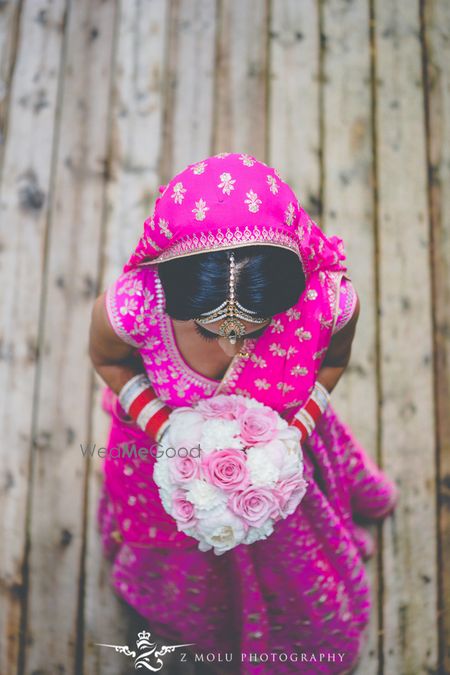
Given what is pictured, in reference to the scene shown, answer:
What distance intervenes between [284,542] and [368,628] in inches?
21.1

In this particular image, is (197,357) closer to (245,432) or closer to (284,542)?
(245,432)

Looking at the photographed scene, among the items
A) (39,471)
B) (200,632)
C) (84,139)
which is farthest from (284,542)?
(84,139)

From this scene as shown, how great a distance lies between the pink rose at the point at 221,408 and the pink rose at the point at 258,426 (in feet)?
0.06

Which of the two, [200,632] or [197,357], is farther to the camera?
[200,632]

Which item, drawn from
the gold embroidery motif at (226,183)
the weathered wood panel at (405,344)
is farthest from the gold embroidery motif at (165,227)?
the weathered wood panel at (405,344)

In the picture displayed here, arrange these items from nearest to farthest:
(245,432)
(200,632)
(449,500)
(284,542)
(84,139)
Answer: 1. (245,432)
2. (284,542)
3. (200,632)
4. (449,500)
5. (84,139)

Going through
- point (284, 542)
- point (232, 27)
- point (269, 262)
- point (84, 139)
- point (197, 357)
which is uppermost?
point (232, 27)

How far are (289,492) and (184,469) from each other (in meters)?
0.19

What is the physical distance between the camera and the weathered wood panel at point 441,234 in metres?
1.87

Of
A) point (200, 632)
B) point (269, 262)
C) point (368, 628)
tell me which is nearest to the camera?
point (269, 262)

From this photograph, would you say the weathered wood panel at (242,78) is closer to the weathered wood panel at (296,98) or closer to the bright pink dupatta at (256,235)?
the weathered wood panel at (296,98)

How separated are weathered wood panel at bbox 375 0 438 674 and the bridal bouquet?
0.82 m

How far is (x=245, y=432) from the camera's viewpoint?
1.19 metres

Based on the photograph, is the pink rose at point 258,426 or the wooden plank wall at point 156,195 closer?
the pink rose at point 258,426
